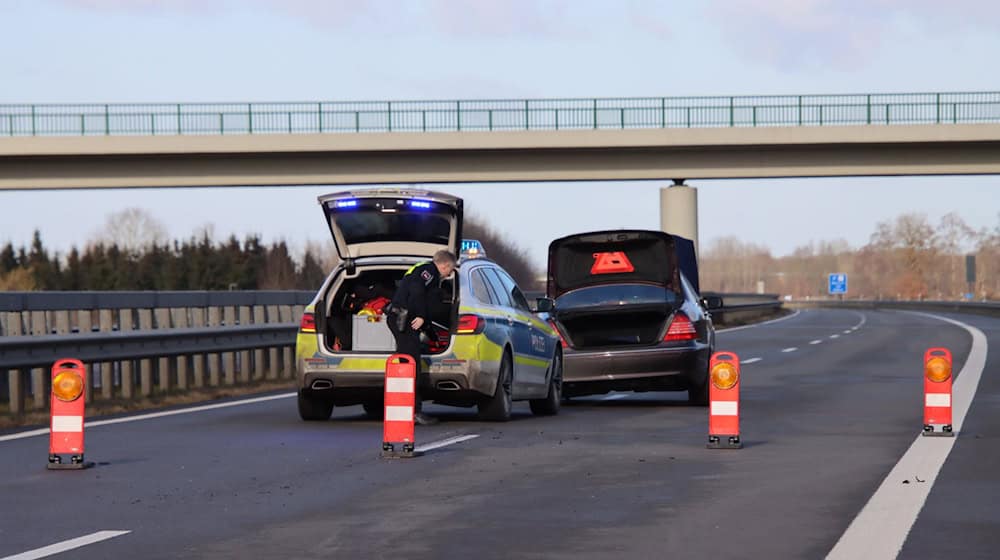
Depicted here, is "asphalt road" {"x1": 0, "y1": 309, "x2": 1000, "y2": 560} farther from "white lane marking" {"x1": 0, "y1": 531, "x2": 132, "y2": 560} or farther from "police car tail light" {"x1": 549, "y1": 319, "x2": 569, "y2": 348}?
"police car tail light" {"x1": 549, "y1": 319, "x2": 569, "y2": 348}

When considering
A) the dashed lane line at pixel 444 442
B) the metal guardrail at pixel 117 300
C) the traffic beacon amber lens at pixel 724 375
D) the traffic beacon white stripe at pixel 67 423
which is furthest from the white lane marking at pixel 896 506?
the metal guardrail at pixel 117 300

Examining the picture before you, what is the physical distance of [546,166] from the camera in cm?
4794

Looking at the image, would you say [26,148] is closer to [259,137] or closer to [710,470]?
[259,137]

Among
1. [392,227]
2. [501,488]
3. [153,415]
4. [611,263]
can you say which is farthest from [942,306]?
[501,488]

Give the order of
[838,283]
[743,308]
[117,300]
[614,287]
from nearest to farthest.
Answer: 1. [614,287]
2. [117,300]
3. [743,308]
4. [838,283]

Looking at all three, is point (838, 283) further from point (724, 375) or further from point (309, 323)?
point (724, 375)

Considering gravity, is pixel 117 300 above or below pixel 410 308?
below

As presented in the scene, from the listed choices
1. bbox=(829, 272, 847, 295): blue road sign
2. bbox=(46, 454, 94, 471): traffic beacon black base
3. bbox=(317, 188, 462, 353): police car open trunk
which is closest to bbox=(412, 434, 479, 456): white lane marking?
bbox=(317, 188, 462, 353): police car open trunk

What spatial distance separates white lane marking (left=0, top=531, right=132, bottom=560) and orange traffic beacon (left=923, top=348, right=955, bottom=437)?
8.14 metres

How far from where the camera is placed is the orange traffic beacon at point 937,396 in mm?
14336

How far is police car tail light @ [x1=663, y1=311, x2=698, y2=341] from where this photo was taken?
Result: 60.4 ft

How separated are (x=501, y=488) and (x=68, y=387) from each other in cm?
327

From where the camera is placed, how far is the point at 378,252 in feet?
53.9

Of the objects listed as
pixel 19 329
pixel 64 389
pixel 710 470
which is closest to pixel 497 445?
pixel 710 470
